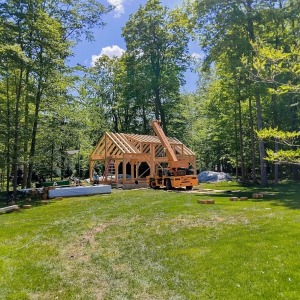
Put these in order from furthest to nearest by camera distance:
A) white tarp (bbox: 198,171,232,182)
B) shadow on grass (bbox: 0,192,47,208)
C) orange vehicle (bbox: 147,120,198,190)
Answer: white tarp (bbox: 198,171,232,182) → orange vehicle (bbox: 147,120,198,190) → shadow on grass (bbox: 0,192,47,208)

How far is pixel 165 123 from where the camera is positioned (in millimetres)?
33250

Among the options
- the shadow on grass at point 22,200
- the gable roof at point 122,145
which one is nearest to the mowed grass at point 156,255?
the shadow on grass at point 22,200

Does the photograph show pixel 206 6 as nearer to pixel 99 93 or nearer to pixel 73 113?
pixel 73 113

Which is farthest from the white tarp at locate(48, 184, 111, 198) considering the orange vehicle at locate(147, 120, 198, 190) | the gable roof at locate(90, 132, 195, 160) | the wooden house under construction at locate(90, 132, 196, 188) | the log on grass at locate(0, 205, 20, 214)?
the gable roof at locate(90, 132, 195, 160)

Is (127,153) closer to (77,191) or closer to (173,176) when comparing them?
(173,176)

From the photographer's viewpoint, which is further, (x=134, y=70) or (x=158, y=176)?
(x=134, y=70)

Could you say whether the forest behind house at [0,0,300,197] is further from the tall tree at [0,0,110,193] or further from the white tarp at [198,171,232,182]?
the white tarp at [198,171,232,182]

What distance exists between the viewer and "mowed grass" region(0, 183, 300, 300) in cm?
507

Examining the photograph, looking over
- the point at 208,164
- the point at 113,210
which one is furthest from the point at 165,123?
the point at 113,210

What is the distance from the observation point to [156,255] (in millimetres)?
6547

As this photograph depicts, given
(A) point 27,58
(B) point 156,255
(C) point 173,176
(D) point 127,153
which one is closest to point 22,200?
(A) point 27,58

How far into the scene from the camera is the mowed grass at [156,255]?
16.6 feet

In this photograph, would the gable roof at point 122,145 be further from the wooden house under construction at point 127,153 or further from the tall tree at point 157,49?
the tall tree at point 157,49

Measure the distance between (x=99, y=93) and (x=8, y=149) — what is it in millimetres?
22557
